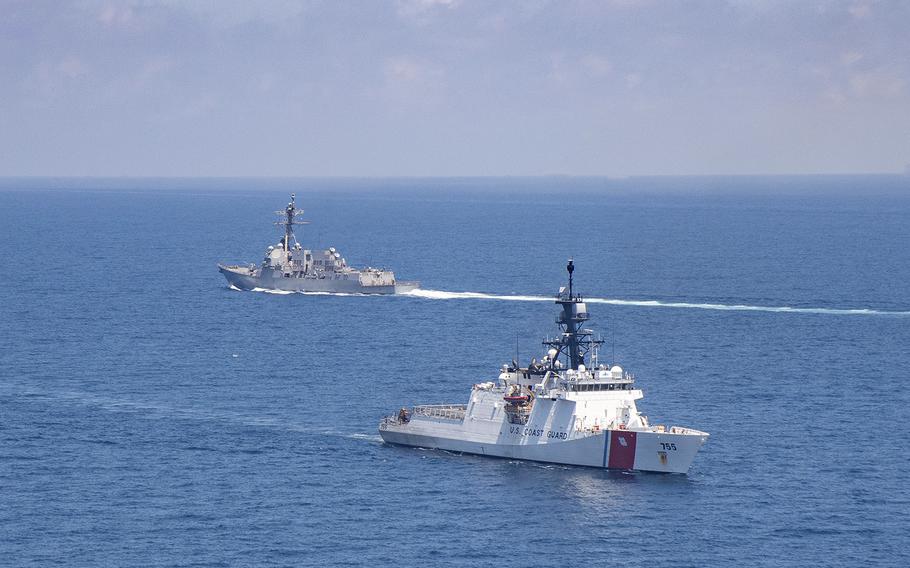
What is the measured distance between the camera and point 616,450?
277ft

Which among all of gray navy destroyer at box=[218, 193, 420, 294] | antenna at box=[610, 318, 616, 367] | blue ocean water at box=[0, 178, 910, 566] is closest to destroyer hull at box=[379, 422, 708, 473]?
blue ocean water at box=[0, 178, 910, 566]

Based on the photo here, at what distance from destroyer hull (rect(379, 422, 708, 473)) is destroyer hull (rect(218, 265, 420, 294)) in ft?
294

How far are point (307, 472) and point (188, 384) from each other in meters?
29.2

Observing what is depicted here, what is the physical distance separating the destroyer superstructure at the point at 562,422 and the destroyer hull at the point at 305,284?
8548 centimetres

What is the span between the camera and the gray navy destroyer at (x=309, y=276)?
181250 millimetres

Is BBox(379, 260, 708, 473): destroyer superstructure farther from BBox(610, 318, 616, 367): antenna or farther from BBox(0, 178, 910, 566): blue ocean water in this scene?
BBox(610, 318, 616, 367): antenna

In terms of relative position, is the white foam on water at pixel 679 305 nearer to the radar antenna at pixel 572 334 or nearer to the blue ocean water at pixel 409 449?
the blue ocean water at pixel 409 449

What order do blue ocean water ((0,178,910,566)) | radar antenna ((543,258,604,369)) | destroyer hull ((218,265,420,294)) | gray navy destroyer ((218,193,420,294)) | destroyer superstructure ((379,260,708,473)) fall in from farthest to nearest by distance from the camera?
1. gray navy destroyer ((218,193,420,294))
2. destroyer hull ((218,265,420,294))
3. radar antenna ((543,258,604,369))
4. destroyer superstructure ((379,260,708,473))
5. blue ocean water ((0,178,910,566))

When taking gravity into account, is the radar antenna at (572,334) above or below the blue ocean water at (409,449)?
above

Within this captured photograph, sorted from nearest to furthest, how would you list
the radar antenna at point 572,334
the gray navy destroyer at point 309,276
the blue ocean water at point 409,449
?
the blue ocean water at point 409,449 → the radar antenna at point 572,334 → the gray navy destroyer at point 309,276

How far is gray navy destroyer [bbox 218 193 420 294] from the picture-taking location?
181250 millimetres

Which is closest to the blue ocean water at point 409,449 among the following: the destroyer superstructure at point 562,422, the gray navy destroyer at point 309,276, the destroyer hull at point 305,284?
the destroyer superstructure at point 562,422

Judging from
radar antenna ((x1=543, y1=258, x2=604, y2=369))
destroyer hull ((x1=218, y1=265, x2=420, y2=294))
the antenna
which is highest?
radar antenna ((x1=543, y1=258, x2=604, y2=369))

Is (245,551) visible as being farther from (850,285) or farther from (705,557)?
(850,285)
